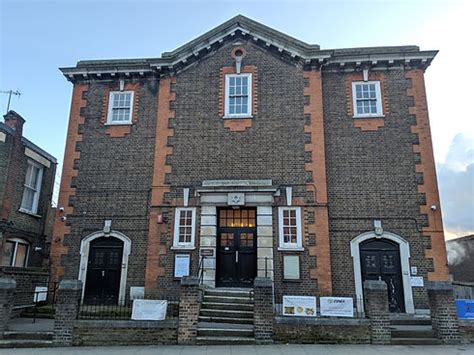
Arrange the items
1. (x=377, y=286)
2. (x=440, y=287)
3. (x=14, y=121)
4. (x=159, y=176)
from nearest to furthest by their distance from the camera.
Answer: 1. (x=377, y=286)
2. (x=440, y=287)
3. (x=159, y=176)
4. (x=14, y=121)

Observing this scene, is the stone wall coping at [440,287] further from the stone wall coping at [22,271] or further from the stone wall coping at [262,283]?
the stone wall coping at [22,271]

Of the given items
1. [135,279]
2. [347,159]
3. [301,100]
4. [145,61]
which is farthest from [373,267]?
[145,61]

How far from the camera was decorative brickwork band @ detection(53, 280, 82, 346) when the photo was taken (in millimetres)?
9523

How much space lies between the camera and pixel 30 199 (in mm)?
16969

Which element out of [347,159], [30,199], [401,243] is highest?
[347,159]

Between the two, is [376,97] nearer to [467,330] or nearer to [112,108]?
[467,330]

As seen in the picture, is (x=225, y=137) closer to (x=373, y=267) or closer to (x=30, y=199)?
(x=373, y=267)

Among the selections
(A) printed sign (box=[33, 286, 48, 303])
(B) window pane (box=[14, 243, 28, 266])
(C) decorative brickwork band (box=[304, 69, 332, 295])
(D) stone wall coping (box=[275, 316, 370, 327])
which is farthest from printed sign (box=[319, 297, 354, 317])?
(B) window pane (box=[14, 243, 28, 266])

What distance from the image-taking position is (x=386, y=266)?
13.3 metres

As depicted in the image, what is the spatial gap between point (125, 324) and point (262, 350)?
364 cm

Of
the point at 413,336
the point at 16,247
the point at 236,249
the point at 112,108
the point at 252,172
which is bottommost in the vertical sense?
the point at 413,336

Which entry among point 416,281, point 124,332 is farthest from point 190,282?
point 416,281

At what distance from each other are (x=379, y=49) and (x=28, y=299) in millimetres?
16628

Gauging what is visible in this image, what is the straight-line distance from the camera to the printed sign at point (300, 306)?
32.4ft
